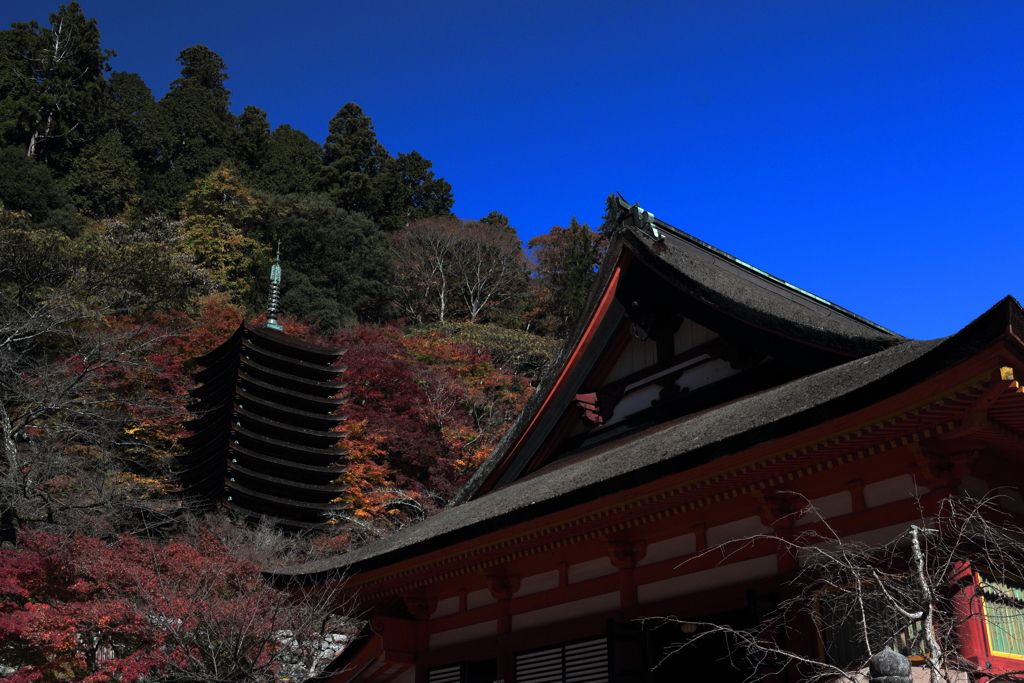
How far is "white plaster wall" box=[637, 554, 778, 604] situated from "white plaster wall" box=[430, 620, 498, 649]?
6.96ft

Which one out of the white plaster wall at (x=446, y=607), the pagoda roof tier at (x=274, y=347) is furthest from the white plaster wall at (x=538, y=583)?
the pagoda roof tier at (x=274, y=347)

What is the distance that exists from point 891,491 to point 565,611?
3.34m

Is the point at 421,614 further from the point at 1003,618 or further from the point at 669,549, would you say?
the point at 1003,618

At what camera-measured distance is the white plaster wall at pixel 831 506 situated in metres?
5.70

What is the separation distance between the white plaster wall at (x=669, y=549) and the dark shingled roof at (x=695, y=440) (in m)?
0.76

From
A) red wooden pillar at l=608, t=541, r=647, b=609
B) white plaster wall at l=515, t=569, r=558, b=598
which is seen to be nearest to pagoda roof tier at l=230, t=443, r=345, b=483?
white plaster wall at l=515, t=569, r=558, b=598

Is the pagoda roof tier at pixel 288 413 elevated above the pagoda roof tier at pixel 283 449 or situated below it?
above

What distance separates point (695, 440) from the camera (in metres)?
6.04

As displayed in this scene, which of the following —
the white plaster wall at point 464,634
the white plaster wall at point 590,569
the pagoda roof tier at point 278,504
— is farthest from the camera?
the pagoda roof tier at point 278,504

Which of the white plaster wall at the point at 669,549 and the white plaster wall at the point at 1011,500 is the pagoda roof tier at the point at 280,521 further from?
the white plaster wall at the point at 1011,500

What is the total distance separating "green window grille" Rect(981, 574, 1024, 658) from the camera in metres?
4.96

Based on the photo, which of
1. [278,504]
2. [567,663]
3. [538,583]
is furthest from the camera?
[278,504]

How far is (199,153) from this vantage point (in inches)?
1815

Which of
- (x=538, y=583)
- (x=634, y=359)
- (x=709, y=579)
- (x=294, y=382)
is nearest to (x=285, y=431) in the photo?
(x=294, y=382)
